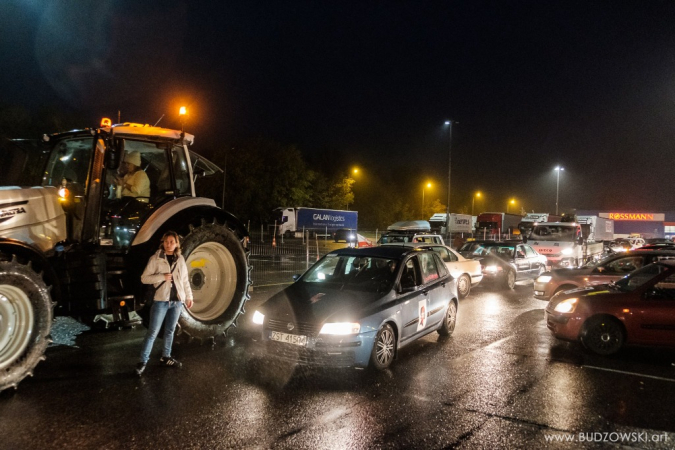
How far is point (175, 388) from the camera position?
5891 mm

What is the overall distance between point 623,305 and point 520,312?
4270 millimetres

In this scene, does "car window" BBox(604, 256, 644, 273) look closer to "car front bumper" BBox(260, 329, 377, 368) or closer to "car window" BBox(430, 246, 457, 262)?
"car window" BBox(430, 246, 457, 262)

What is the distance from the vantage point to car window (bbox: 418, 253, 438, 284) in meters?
8.16

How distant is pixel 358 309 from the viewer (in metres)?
6.55

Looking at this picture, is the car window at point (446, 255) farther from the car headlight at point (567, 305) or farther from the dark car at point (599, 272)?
the car headlight at point (567, 305)

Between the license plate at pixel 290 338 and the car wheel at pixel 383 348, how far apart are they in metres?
0.89

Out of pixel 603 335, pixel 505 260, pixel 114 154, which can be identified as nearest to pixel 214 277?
pixel 114 154

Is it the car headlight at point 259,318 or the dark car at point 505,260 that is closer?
the car headlight at point 259,318

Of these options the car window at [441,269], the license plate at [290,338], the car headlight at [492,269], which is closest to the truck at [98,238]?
the license plate at [290,338]

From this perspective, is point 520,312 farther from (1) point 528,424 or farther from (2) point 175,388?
(2) point 175,388

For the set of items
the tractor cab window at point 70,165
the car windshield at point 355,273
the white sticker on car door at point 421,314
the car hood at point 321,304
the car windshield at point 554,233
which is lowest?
the white sticker on car door at point 421,314

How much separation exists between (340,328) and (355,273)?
1.71 metres

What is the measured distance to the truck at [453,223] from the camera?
57388 mm

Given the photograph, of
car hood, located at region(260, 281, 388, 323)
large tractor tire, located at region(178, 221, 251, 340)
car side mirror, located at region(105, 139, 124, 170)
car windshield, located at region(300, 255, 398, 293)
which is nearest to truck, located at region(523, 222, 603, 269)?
car windshield, located at region(300, 255, 398, 293)
